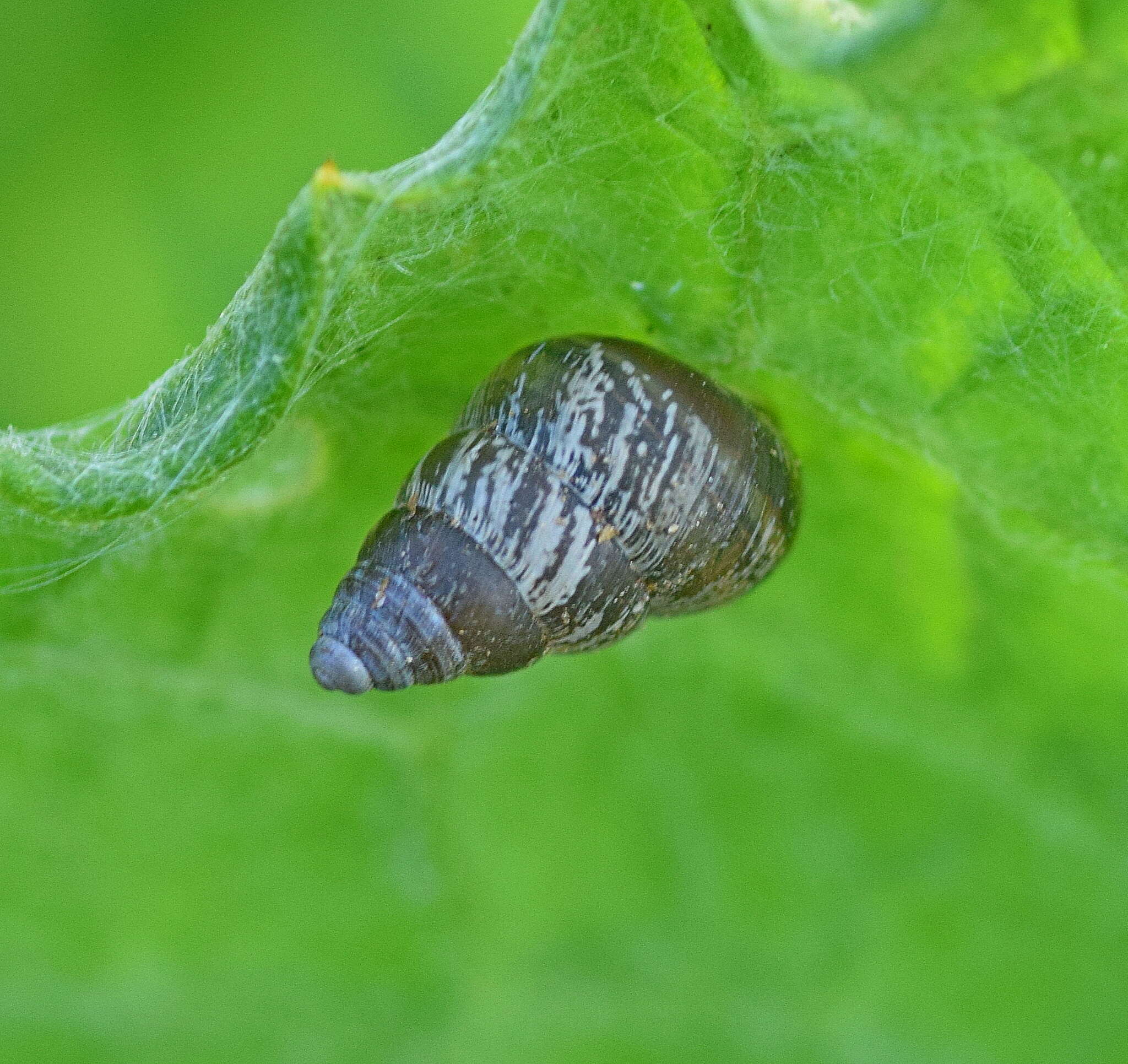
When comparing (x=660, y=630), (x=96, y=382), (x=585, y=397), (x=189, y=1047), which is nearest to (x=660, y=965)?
(x=660, y=630)

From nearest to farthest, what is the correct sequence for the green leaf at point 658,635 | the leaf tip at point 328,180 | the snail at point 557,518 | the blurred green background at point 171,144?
the leaf tip at point 328,180, the green leaf at point 658,635, the snail at point 557,518, the blurred green background at point 171,144

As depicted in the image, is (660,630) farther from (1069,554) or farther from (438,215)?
(438,215)

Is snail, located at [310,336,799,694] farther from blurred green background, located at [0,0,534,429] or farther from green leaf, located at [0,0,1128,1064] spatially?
blurred green background, located at [0,0,534,429]

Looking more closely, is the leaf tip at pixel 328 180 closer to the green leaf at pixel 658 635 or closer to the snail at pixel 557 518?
the green leaf at pixel 658 635

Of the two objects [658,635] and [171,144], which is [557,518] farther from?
[171,144]

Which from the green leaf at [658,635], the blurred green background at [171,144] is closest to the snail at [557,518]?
the green leaf at [658,635]

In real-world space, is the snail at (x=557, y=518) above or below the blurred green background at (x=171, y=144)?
below

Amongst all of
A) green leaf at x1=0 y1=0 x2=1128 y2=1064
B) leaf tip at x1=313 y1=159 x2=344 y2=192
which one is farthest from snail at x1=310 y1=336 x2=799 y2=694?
leaf tip at x1=313 y1=159 x2=344 y2=192
